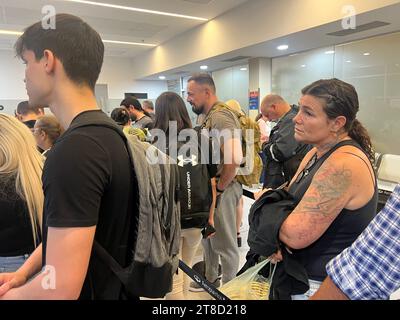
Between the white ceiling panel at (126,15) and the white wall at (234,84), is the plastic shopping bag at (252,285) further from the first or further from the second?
the white wall at (234,84)

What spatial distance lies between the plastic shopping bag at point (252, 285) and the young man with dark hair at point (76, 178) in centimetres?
66

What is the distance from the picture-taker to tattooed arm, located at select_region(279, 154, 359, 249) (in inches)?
44.8

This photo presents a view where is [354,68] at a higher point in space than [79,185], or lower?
higher

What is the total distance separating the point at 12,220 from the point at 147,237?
33.0 inches

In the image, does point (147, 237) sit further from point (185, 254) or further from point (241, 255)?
point (241, 255)

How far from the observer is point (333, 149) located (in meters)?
1.29

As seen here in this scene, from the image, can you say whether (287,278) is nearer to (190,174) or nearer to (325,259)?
(325,259)

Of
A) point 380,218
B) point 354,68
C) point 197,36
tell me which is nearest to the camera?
point 380,218

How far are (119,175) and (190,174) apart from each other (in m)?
1.23

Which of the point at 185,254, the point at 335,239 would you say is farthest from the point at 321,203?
the point at 185,254

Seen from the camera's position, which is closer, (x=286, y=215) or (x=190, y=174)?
(x=286, y=215)

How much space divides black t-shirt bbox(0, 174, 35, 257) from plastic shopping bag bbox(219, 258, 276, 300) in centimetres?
92

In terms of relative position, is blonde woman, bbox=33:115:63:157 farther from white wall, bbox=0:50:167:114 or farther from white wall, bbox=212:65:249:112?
white wall, bbox=0:50:167:114
